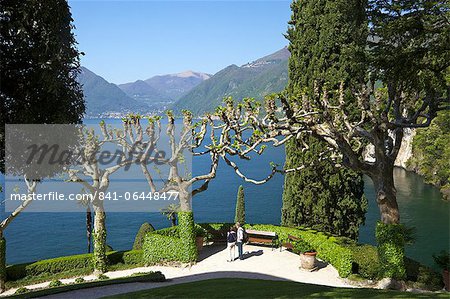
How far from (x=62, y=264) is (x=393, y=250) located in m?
16.9

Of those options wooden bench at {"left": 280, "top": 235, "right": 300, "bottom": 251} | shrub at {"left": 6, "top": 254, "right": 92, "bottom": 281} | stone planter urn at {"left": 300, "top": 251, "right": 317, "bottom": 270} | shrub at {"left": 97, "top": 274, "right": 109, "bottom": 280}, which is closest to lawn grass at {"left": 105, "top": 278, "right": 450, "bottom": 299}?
stone planter urn at {"left": 300, "top": 251, "right": 317, "bottom": 270}

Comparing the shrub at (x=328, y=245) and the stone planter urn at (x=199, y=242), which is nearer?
the shrub at (x=328, y=245)

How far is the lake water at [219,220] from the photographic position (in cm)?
4062

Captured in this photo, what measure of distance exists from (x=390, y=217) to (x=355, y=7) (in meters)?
8.28

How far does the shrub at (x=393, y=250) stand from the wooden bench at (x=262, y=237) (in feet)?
25.2

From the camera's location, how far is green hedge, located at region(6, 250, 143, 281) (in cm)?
2228

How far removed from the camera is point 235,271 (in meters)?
19.5

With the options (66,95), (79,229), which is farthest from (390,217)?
(79,229)

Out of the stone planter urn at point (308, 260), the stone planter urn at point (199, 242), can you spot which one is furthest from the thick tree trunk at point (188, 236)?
the stone planter urn at point (308, 260)

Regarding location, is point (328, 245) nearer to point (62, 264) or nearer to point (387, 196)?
point (387, 196)

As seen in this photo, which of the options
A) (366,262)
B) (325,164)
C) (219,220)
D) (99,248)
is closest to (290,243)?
(366,262)

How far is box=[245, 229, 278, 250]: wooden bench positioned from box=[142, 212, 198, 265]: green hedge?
3.93 meters

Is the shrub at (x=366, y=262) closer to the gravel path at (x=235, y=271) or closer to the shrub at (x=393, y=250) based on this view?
the shrub at (x=393, y=250)

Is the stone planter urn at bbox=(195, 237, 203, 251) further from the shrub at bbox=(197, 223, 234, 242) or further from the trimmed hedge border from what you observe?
the trimmed hedge border
